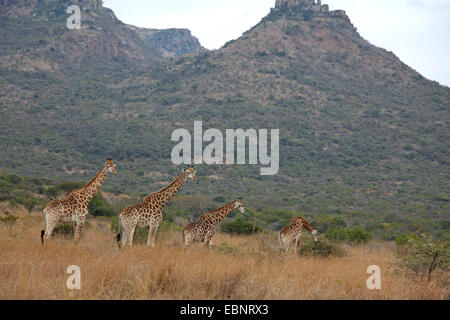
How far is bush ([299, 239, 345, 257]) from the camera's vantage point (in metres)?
14.2

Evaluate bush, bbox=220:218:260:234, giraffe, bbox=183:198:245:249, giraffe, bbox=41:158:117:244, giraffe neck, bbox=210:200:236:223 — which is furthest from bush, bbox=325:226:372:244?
giraffe, bbox=41:158:117:244

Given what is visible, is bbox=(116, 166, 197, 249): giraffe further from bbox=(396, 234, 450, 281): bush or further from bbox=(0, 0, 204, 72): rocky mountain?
bbox=(0, 0, 204, 72): rocky mountain

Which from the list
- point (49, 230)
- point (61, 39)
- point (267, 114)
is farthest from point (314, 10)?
point (49, 230)

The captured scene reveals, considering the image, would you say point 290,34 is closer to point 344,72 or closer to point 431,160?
point 344,72

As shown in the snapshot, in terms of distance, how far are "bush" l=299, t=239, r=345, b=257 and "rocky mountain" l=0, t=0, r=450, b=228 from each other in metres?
32.9

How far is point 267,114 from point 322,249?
73997 millimetres

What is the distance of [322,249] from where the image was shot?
47.6 feet

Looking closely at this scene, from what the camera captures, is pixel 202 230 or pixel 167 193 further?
pixel 202 230

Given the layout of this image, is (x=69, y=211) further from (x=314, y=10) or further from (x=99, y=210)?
(x=314, y=10)

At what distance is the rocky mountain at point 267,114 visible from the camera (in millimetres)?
61656

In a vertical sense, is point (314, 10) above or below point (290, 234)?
above

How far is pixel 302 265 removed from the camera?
32.7 feet

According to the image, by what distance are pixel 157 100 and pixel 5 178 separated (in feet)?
196
